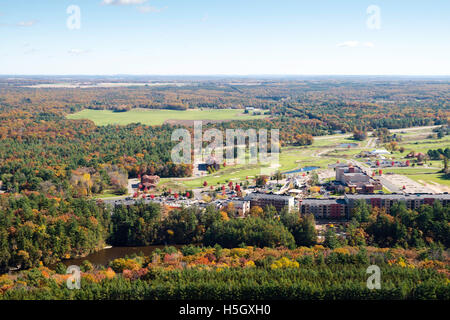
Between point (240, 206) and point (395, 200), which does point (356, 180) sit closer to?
point (395, 200)

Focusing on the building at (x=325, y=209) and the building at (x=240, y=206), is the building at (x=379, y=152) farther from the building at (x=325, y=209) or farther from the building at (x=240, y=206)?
the building at (x=240, y=206)

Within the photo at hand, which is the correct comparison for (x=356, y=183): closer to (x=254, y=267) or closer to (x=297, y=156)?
(x=297, y=156)

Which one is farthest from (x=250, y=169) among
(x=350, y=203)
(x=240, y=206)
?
(x=350, y=203)
